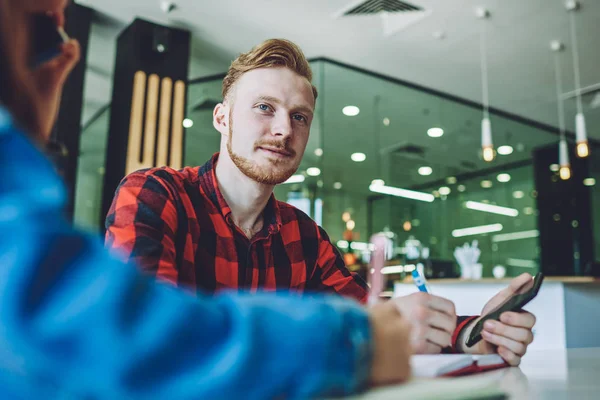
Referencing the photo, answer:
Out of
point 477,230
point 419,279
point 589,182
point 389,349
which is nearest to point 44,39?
point 389,349

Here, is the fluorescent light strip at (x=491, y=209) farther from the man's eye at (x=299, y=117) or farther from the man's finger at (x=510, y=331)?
the man's finger at (x=510, y=331)

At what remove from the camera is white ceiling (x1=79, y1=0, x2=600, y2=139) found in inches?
181

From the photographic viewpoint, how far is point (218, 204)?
1.35m

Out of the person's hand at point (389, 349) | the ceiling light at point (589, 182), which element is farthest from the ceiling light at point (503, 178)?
the person's hand at point (389, 349)

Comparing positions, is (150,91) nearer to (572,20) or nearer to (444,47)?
(444,47)

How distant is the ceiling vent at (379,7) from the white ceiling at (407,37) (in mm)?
94

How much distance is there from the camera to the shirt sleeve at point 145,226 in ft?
3.20

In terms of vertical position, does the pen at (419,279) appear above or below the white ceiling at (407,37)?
below

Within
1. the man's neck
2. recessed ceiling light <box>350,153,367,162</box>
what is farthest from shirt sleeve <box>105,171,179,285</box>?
recessed ceiling light <box>350,153,367,162</box>

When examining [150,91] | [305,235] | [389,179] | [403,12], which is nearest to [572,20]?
[403,12]

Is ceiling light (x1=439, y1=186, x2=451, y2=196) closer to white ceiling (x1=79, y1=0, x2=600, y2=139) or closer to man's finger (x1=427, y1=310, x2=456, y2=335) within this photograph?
white ceiling (x1=79, y1=0, x2=600, y2=139)

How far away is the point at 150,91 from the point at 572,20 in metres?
3.81

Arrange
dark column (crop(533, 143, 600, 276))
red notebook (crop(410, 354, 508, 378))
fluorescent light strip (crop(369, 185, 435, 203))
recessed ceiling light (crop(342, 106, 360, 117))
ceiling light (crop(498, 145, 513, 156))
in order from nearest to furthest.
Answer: red notebook (crop(410, 354, 508, 378)), recessed ceiling light (crop(342, 106, 360, 117)), fluorescent light strip (crop(369, 185, 435, 203)), ceiling light (crop(498, 145, 513, 156)), dark column (crop(533, 143, 600, 276))

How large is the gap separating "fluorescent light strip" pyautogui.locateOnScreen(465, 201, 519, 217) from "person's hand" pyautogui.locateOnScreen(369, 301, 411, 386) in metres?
6.73
